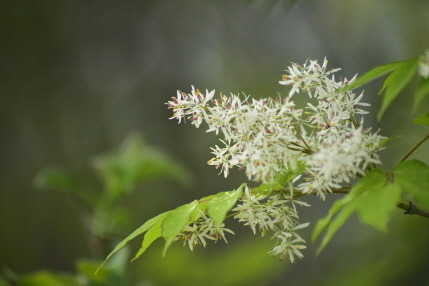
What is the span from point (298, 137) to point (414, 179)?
127 millimetres

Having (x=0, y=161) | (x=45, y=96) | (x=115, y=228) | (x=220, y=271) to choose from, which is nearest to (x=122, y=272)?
(x=115, y=228)

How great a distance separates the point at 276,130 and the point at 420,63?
148mm

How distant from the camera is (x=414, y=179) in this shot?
0.35 m

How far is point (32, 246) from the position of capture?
301 centimetres

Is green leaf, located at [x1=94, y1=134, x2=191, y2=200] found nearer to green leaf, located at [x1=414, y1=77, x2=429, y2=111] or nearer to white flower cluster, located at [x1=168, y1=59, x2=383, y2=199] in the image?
white flower cluster, located at [x1=168, y1=59, x2=383, y2=199]

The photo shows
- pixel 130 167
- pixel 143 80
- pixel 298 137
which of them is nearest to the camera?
pixel 298 137

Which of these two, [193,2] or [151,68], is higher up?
[193,2]

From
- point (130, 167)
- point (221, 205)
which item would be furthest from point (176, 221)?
point (130, 167)

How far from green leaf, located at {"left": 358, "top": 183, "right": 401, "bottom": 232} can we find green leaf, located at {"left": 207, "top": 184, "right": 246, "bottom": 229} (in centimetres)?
12

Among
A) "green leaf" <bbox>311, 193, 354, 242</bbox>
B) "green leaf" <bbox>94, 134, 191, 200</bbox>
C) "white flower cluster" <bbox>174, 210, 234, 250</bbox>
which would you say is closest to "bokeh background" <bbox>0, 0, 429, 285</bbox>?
"green leaf" <bbox>94, 134, 191, 200</bbox>

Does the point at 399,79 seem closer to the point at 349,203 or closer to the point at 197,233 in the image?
the point at 349,203

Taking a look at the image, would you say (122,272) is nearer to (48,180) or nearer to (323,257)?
(48,180)

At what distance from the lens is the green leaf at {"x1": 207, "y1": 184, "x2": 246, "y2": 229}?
1.16ft

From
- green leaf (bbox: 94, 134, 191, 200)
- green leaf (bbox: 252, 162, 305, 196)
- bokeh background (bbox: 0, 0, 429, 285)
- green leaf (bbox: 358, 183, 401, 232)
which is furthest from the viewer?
bokeh background (bbox: 0, 0, 429, 285)
